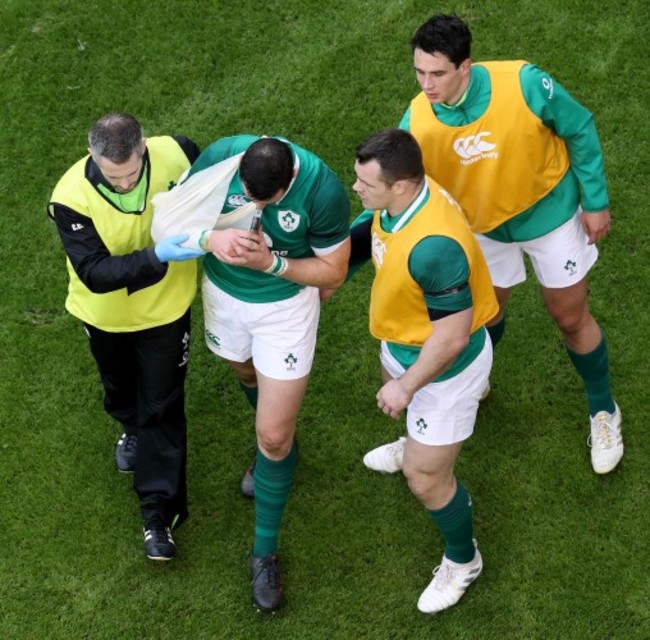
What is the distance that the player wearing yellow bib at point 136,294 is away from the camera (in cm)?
438

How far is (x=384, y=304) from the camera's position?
433cm

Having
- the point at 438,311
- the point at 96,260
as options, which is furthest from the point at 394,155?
the point at 96,260

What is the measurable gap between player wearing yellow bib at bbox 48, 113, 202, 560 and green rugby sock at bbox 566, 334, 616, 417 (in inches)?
70.7

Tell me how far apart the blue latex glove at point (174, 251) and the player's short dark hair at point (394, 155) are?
752 millimetres

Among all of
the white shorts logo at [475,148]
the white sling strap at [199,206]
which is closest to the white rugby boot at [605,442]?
the white shorts logo at [475,148]

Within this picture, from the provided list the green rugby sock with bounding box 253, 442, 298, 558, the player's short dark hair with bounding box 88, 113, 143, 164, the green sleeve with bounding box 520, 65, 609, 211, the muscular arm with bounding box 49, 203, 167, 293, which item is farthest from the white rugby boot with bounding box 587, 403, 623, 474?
the player's short dark hair with bounding box 88, 113, 143, 164

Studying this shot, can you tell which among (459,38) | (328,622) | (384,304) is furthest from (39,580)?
(459,38)

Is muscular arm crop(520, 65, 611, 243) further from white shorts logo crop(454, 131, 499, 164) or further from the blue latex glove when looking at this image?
the blue latex glove

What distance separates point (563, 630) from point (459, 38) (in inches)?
100

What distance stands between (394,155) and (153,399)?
173 cm

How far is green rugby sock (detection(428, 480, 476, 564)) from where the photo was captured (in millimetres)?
4664

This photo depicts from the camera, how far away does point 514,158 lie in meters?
4.50

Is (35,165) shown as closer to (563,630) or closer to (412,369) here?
(412,369)

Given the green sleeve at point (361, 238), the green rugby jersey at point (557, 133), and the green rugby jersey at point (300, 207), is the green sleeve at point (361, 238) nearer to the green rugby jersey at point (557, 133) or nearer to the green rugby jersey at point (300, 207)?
the green rugby jersey at point (300, 207)
